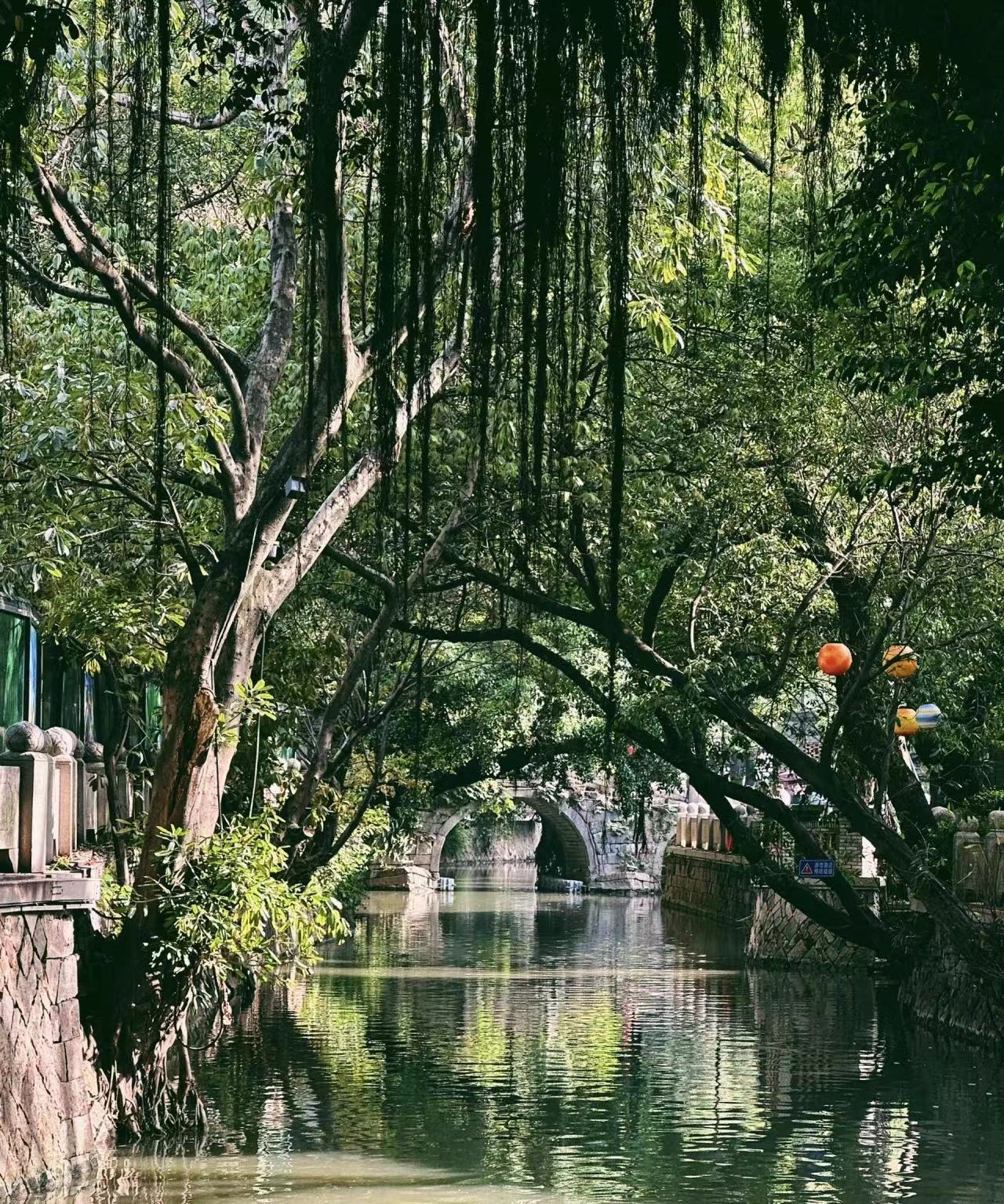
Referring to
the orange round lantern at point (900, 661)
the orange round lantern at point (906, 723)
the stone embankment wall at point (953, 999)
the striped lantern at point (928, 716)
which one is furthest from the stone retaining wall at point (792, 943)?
the orange round lantern at point (900, 661)

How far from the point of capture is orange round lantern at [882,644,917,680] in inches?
668

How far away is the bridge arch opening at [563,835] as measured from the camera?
49.1 m

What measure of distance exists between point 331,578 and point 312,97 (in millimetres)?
16729

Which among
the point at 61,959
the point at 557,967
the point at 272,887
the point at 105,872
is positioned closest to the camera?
the point at 61,959

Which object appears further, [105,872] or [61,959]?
[105,872]

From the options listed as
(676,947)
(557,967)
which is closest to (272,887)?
(557,967)

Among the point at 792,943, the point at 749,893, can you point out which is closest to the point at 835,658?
the point at 792,943

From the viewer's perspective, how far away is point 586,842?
49969 millimetres

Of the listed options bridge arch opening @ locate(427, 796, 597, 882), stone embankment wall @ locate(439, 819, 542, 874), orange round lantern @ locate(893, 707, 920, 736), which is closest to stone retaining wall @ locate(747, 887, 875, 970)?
orange round lantern @ locate(893, 707, 920, 736)

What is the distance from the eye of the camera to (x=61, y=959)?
34.0 feet

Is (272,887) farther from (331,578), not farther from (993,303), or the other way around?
(331,578)

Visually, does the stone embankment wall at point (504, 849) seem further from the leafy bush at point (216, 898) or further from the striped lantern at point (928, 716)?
the leafy bush at point (216, 898)

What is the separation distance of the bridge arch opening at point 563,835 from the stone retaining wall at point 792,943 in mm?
21689

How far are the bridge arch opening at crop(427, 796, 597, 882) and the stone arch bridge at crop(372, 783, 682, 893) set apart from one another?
21 mm
